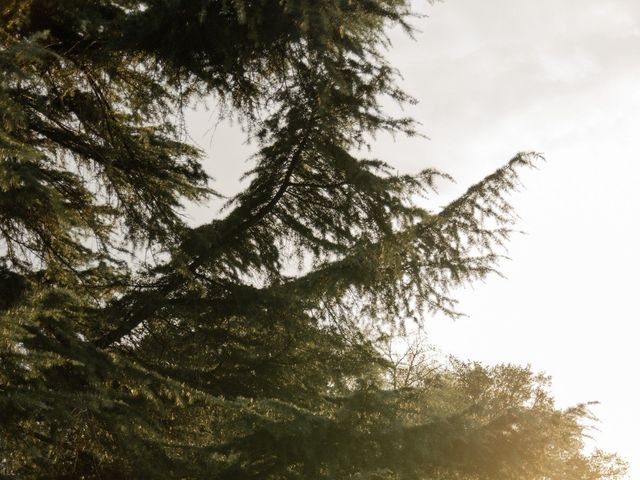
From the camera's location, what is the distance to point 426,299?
6.81 m

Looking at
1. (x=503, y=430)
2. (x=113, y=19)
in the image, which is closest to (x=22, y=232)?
(x=113, y=19)

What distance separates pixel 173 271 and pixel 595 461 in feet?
88.9

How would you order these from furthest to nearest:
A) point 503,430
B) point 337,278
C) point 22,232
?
point 22,232 < point 337,278 < point 503,430

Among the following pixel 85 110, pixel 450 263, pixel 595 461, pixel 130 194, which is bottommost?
pixel 595 461

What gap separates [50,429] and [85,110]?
3.65 m

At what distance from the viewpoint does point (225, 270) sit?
285 inches

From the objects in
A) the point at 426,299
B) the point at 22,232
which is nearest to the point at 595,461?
the point at 426,299

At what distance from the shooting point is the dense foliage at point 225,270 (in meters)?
4.46

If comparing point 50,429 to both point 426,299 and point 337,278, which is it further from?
point 426,299

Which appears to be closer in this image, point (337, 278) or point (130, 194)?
point (337, 278)

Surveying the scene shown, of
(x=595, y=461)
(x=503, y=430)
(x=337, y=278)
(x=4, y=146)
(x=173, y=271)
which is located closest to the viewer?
(x=4, y=146)

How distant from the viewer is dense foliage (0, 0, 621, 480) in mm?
4461

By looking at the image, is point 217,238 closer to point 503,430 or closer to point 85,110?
point 85,110

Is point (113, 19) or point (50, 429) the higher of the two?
point (113, 19)
